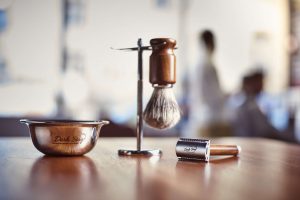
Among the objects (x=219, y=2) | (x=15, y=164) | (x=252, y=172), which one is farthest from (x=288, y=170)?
(x=219, y=2)

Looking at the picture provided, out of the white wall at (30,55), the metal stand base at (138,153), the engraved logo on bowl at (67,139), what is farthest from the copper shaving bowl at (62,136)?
the white wall at (30,55)

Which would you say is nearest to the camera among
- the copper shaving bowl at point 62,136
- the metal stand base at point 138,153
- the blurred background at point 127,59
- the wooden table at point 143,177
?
the wooden table at point 143,177

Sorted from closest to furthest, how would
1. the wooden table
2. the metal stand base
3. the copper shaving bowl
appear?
the wooden table < the copper shaving bowl < the metal stand base

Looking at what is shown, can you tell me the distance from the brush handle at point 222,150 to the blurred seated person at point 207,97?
307cm

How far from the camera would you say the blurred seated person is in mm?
4336

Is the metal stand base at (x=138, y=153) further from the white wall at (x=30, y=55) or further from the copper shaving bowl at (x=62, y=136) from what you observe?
the white wall at (x=30, y=55)

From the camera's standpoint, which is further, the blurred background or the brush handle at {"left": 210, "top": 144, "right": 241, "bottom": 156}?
the blurred background

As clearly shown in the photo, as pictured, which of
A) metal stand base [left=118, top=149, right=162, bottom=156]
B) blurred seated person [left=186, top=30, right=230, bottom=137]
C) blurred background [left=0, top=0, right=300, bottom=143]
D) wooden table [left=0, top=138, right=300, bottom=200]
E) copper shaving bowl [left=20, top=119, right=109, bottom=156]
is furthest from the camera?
blurred background [left=0, top=0, right=300, bottom=143]

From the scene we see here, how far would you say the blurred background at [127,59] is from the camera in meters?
4.88

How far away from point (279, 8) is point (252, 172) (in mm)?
5347

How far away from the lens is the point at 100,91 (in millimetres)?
5254

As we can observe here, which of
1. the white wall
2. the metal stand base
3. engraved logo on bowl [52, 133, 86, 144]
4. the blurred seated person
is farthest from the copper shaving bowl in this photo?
the white wall

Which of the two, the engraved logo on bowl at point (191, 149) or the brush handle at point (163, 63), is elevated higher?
the brush handle at point (163, 63)

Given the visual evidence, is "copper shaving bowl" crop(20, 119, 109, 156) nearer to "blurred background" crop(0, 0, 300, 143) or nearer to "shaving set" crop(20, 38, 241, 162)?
"shaving set" crop(20, 38, 241, 162)
